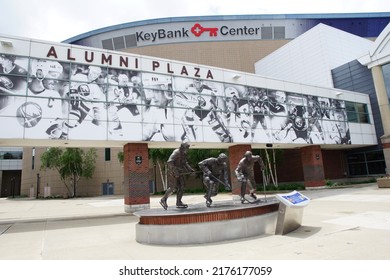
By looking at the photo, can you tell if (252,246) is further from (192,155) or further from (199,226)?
(192,155)

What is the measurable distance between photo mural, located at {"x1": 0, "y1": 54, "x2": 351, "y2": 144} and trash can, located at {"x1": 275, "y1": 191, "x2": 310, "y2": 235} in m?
10.6

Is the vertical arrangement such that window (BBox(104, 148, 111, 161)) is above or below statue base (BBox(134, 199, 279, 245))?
above

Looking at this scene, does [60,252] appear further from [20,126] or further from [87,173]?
[87,173]

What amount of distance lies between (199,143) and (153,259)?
13374mm

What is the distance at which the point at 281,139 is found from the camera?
23156 mm

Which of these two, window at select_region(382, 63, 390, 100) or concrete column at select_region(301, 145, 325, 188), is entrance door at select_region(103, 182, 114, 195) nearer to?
concrete column at select_region(301, 145, 325, 188)

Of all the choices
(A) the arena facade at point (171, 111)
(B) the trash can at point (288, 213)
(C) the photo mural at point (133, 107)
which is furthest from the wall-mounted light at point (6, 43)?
(B) the trash can at point (288, 213)

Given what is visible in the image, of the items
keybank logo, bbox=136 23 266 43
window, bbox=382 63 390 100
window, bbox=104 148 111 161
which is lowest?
window, bbox=104 148 111 161

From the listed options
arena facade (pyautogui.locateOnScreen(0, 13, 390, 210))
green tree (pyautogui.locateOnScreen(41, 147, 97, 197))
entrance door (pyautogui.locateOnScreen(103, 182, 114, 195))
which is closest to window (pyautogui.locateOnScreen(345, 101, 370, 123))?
arena facade (pyautogui.locateOnScreen(0, 13, 390, 210))

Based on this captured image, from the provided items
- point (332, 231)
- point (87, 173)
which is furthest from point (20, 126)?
point (87, 173)

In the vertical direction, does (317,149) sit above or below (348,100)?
below

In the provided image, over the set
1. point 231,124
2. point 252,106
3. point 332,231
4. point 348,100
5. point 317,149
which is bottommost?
point 332,231

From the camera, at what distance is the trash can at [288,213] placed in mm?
8259

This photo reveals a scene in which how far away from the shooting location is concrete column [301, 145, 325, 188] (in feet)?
87.3
